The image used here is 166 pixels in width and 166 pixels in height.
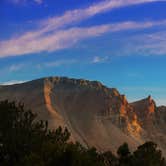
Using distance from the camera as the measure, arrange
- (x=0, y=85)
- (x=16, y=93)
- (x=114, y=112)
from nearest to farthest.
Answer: (x=114, y=112), (x=16, y=93), (x=0, y=85)

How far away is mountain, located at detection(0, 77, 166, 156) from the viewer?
497ft

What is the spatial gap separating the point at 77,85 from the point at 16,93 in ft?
72.9

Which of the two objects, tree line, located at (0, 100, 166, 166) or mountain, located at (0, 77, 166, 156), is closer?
tree line, located at (0, 100, 166, 166)

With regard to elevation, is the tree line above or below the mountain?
below

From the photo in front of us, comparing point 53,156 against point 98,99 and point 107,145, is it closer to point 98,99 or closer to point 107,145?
point 107,145

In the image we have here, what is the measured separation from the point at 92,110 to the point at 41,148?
139m

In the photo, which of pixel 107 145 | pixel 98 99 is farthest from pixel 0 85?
pixel 107 145

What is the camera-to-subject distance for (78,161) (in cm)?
2741

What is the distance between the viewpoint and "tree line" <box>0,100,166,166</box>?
27.6 m

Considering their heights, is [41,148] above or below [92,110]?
below

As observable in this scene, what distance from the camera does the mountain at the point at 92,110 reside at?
151375 millimetres

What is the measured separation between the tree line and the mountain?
106147 millimetres

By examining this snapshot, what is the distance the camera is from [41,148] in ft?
98.4

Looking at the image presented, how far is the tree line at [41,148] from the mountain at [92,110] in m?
106
